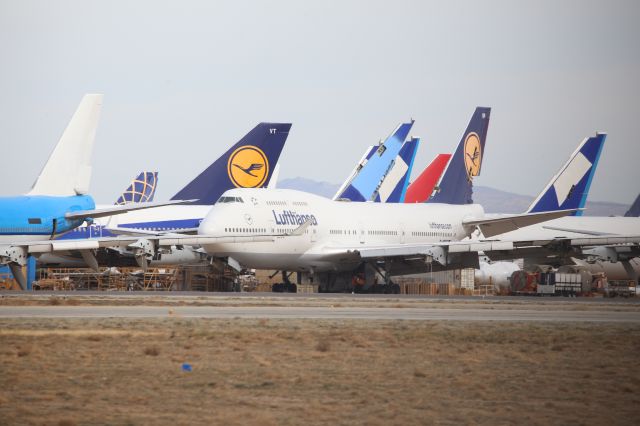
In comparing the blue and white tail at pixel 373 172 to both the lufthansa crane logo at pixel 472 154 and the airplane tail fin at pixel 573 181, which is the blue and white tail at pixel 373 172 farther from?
the airplane tail fin at pixel 573 181

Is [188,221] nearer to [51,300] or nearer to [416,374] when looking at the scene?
[51,300]

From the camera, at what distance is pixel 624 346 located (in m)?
24.2

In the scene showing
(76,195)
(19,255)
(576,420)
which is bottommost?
(576,420)

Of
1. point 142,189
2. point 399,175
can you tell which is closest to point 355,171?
point 399,175

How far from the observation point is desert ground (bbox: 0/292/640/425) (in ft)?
49.7

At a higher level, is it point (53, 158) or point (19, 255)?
point (53, 158)

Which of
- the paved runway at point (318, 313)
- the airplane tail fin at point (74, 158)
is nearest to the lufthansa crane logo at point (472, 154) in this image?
the airplane tail fin at point (74, 158)

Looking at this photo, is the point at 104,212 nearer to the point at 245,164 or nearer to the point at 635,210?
the point at 245,164

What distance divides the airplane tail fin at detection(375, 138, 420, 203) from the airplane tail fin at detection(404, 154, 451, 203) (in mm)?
1701

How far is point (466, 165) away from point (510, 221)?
365 inches

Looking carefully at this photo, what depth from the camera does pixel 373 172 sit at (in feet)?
246

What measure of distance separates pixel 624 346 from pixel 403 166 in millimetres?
55748

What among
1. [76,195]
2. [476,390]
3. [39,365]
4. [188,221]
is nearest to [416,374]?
[476,390]

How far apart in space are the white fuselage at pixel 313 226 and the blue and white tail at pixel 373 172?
255 inches
